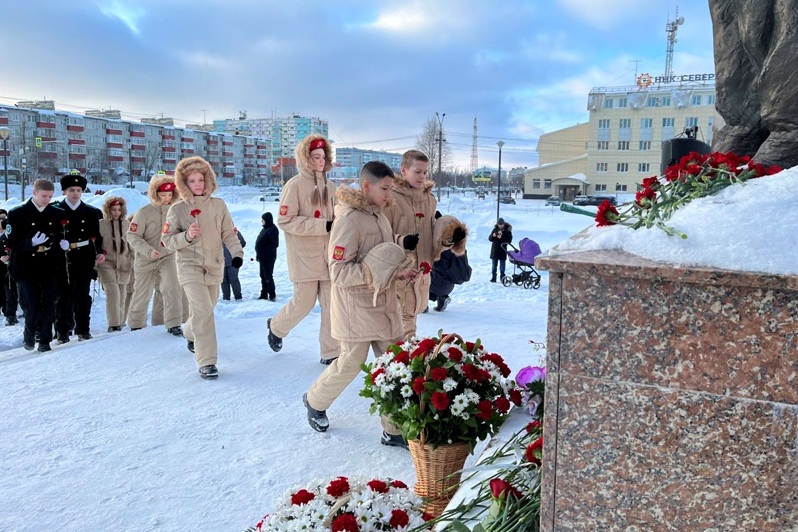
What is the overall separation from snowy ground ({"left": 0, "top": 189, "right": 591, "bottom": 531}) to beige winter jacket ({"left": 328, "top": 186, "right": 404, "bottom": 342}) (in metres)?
0.67

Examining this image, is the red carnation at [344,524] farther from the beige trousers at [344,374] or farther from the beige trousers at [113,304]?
the beige trousers at [113,304]

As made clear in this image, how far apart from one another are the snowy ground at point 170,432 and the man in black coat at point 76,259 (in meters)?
0.58

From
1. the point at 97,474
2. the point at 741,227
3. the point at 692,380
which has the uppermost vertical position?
the point at 741,227

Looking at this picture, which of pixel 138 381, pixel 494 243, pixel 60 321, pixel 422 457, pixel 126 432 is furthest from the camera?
pixel 494 243

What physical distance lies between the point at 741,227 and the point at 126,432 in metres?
3.49

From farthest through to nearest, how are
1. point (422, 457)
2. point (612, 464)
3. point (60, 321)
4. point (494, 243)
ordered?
point (494, 243) → point (60, 321) → point (422, 457) → point (612, 464)

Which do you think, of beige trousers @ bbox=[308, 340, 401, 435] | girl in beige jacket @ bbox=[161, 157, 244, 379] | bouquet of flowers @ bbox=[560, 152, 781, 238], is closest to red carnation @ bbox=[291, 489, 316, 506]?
bouquet of flowers @ bbox=[560, 152, 781, 238]

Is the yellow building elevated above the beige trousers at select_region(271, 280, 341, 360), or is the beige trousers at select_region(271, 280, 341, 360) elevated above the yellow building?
the yellow building

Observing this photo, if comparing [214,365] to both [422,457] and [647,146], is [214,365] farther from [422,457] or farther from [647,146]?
[647,146]

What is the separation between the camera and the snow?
162 centimetres

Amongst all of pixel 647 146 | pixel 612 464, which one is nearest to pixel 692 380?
pixel 612 464

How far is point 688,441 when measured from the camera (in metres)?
1.43

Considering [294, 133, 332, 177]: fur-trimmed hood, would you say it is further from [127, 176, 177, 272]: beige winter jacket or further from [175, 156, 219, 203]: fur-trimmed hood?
[127, 176, 177, 272]: beige winter jacket

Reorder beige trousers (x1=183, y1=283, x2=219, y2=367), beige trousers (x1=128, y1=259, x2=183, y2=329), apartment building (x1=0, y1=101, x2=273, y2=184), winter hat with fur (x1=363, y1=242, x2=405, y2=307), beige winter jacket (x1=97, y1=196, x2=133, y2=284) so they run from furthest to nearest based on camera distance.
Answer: apartment building (x1=0, y1=101, x2=273, y2=184) < beige winter jacket (x1=97, y1=196, x2=133, y2=284) < beige trousers (x1=128, y1=259, x2=183, y2=329) < beige trousers (x1=183, y1=283, x2=219, y2=367) < winter hat with fur (x1=363, y1=242, x2=405, y2=307)
